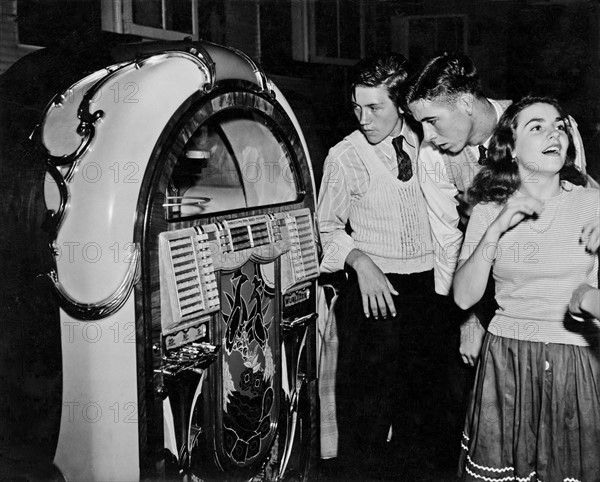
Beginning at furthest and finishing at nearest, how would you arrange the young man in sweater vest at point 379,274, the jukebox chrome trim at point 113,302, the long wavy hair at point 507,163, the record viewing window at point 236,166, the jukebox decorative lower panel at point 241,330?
the young man in sweater vest at point 379,274, the record viewing window at point 236,166, the long wavy hair at point 507,163, the jukebox decorative lower panel at point 241,330, the jukebox chrome trim at point 113,302

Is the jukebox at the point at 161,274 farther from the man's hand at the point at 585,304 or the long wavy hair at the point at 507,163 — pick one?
the man's hand at the point at 585,304

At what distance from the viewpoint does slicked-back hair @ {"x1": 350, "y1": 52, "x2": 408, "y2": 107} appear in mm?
2824

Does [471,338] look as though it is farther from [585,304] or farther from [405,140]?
[405,140]

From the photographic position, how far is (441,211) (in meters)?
2.88

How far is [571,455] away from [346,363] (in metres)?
1.12

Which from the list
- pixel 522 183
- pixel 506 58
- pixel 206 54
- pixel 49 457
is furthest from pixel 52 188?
pixel 506 58

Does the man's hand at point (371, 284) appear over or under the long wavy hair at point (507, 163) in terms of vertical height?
under

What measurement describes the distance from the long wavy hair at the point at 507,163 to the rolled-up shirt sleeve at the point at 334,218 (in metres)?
0.67

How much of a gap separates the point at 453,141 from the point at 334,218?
0.61m

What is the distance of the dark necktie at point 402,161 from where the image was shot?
2924mm

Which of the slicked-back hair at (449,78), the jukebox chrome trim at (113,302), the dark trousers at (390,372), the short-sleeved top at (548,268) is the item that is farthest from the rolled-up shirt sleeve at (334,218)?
the jukebox chrome trim at (113,302)

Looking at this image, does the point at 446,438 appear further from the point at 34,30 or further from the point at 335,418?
the point at 34,30

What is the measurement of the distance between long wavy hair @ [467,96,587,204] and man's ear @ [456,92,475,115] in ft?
0.82

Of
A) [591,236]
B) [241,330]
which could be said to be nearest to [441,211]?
[591,236]
